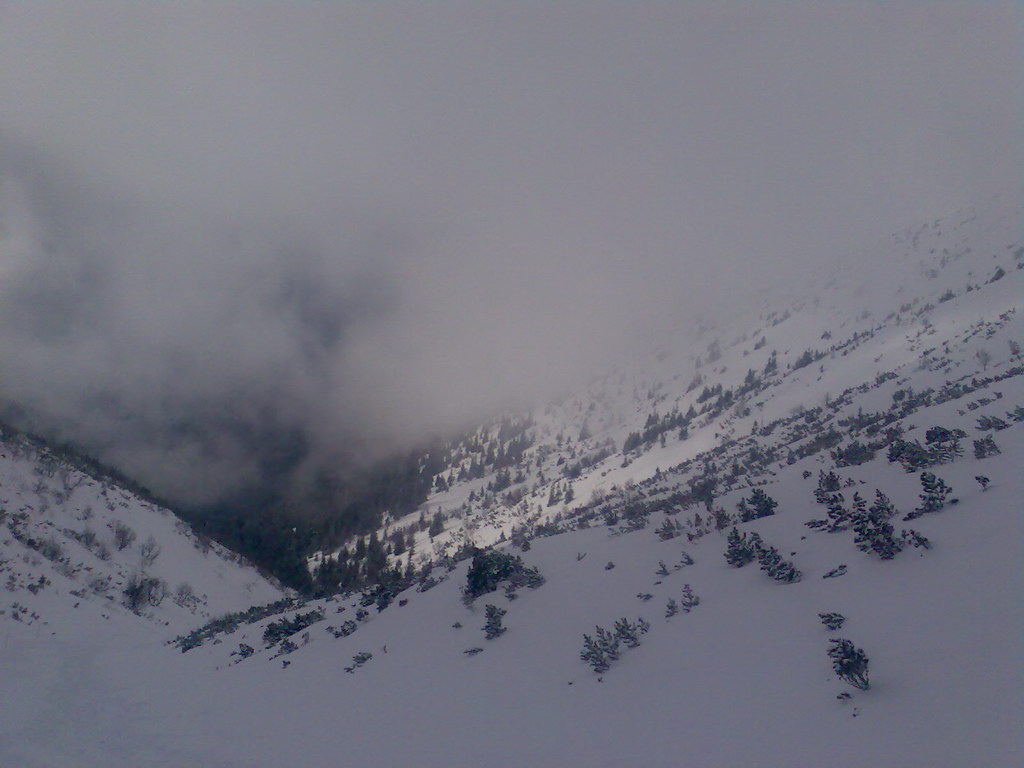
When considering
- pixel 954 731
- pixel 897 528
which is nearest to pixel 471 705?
pixel 954 731

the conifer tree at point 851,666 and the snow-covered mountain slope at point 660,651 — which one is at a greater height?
the snow-covered mountain slope at point 660,651

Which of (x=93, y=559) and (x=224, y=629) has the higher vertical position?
(x=93, y=559)

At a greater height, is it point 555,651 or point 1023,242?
point 1023,242

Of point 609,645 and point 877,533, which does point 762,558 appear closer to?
point 877,533

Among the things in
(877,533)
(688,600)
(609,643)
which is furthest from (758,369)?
(609,643)

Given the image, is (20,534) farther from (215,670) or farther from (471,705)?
(471,705)

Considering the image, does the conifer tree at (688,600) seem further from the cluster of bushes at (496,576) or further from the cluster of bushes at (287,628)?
the cluster of bushes at (287,628)

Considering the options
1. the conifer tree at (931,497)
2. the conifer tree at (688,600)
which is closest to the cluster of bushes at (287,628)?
the conifer tree at (688,600)

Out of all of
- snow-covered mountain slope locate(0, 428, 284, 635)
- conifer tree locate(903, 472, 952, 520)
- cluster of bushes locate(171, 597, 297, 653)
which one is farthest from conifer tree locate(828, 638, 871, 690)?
snow-covered mountain slope locate(0, 428, 284, 635)

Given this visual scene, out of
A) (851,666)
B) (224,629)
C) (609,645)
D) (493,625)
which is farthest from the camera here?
(224,629)

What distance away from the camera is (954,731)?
3740 millimetres

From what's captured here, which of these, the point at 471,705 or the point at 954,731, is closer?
the point at 954,731

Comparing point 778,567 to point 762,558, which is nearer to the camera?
point 778,567

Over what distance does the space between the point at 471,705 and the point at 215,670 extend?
10.6m
